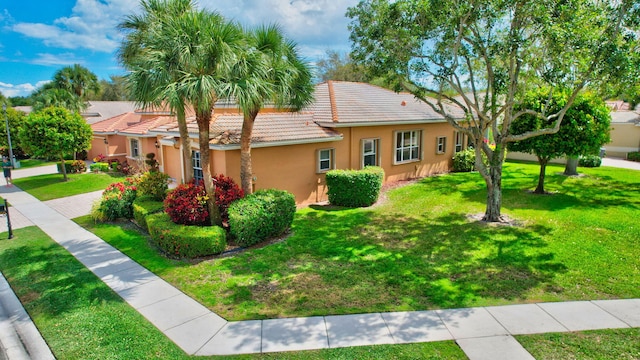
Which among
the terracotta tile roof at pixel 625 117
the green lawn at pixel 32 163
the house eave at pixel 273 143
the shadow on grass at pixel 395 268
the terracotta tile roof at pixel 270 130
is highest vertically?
the terracotta tile roof at pixel 625 117

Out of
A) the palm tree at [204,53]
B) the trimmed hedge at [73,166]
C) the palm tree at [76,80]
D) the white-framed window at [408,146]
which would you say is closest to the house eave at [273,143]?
the palm tree at [204,53]

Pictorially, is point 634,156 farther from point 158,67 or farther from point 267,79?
point 158,67

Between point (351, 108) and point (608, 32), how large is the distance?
10151 millimetres

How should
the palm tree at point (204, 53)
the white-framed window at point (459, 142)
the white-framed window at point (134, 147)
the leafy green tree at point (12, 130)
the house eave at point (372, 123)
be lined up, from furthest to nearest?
the leafy green tree at point (12, 130), the white-framed window at point (134, 147), the white-framed window at point (459, 142), the house eave at point (372, 123), the palm tree at point (204, 53)

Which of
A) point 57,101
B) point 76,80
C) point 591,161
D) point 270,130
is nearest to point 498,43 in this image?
point 270,130

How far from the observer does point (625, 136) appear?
30172mm

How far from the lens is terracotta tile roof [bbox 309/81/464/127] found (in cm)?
1685

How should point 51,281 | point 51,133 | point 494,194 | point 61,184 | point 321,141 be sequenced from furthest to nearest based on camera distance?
point 61,184 → point 51,133 → point 321,141 → point 494,194 → point 51,281

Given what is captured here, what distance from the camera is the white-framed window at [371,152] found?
1787 centimetres

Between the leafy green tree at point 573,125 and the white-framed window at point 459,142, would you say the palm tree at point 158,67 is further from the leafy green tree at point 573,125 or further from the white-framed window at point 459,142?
the white-framed window at point 459,142

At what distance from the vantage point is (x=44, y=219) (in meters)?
14.3

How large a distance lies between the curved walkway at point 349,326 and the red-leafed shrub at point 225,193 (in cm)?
390

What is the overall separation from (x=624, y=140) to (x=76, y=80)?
5196 centimetres

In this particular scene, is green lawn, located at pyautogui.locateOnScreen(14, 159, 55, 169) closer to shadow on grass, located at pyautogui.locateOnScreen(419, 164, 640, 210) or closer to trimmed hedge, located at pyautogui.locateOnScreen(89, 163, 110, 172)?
trimmed hedge, located at pyautogui.locateOnScreen(89, 163, 110, 172)
